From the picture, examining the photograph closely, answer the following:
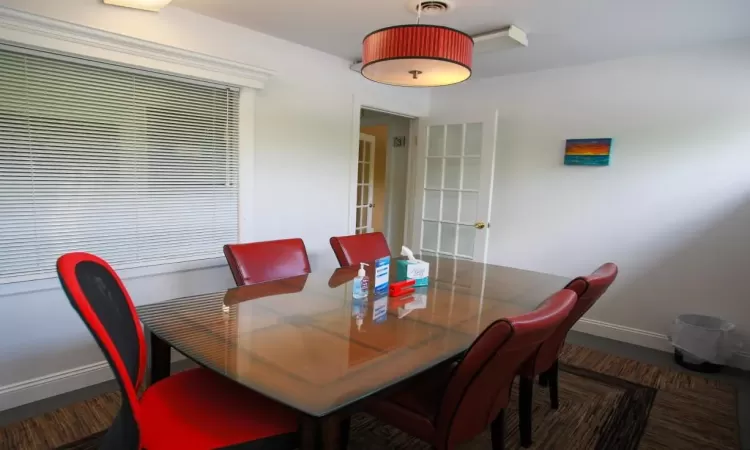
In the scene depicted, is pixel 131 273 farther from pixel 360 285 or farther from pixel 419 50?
pixel 419 50

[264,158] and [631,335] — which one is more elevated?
[264,158]

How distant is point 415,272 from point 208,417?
1.22 metres

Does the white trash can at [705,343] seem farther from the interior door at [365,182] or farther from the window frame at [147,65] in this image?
the interior door at [365,182]

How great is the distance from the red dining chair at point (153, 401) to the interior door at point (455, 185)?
118 inches

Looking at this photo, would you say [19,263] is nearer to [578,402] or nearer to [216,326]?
[216,326]

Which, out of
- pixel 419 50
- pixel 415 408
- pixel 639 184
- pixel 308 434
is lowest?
pixel 415 408

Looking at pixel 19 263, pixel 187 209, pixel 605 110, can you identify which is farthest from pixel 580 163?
pixel 19 263

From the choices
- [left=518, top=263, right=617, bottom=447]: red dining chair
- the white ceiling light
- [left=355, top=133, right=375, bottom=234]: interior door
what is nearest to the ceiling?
the white ceiling light

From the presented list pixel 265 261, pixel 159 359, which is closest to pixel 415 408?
pixel 159 359

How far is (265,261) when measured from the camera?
94.4 inches

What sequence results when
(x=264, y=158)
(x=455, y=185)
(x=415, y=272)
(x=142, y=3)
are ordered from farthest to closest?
1. (x=455, y=185)
2. (x=264, y=158)
3. (x=142, y=3)
4. (x=415, y=272)

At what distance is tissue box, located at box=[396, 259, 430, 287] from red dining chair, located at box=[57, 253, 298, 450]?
3.38 ft

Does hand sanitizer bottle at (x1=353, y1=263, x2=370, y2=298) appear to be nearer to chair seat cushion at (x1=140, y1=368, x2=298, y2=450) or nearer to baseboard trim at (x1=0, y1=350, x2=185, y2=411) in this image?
chair seat cushion at (x1=140, y1=368, x2=298, y2=450)

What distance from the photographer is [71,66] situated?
2.30m
